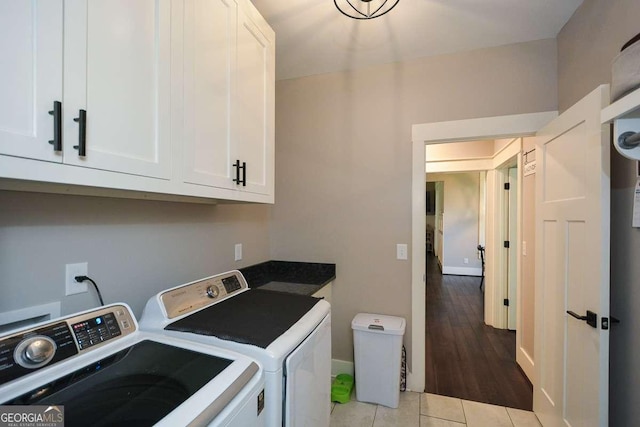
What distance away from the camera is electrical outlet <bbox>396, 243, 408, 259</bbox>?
221cm

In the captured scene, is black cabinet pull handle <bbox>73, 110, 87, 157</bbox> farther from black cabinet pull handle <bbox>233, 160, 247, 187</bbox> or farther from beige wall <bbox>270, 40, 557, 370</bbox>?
beige wall <bbox>270, 40, 557, 370</bbox>

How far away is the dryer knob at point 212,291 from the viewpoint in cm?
138

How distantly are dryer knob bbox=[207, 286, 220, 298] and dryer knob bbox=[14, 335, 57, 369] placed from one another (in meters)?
0.61

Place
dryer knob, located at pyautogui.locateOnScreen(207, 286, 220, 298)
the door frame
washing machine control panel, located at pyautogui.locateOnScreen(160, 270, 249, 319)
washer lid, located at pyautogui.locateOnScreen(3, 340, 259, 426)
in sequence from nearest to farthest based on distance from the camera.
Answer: washer lid, located at pyautogui.locateOnScreen(3, 340, 259, 426), washing machine control panel, located at pyautogui.locateOnScreen(160, 270, 249, 319), dryer knob, located at pyautogui.locateOnScreen(207, 286, 220, 298), the door frame

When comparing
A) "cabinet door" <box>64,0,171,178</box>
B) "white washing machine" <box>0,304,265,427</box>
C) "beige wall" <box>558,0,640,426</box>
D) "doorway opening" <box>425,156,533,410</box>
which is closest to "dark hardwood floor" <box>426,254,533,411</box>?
"doorway opening" <box>425,156,533,410</box>

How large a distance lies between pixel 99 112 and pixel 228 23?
2.71 ft

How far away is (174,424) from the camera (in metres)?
0.59

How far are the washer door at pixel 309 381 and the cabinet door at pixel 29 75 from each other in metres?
0.94

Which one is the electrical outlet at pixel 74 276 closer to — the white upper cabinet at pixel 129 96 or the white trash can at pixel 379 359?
the white upper cabinet at pixel 129 96

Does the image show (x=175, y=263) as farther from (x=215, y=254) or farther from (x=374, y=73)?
(x=374, y=73)

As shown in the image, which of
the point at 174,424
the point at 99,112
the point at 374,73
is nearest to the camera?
the point at 174,424

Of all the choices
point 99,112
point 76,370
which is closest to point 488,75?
point 99,112

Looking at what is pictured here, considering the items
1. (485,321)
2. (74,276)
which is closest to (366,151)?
(74,276)

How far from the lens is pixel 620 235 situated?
1318 mm
